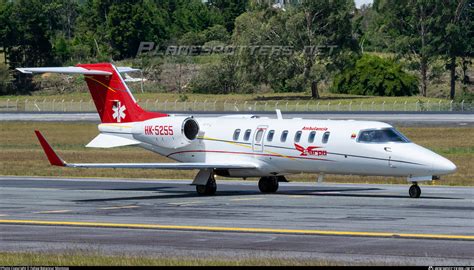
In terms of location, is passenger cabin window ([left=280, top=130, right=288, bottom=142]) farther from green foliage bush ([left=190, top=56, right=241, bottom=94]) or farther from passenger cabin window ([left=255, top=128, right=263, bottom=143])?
green foliage bush ([left=190, top=56, right=241, bottom=94])

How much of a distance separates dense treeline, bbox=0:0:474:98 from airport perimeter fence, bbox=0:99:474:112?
678cm

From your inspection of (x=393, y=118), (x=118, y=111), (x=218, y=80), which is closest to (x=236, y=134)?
(x=118, y=111)

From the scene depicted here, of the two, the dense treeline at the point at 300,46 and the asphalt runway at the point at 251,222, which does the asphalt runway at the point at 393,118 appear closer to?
the dense treeline at the point at 300,46

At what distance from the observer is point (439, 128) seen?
66062 mm

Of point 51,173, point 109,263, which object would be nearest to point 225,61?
point 51,173

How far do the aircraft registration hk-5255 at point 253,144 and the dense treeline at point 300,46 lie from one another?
70213 mm

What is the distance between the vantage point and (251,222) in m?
22.6

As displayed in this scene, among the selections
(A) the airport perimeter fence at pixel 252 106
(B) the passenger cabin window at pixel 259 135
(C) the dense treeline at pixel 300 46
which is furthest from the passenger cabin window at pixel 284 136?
(C) the dense treeline at pixel 300 46

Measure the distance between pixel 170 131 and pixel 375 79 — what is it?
78481 mm

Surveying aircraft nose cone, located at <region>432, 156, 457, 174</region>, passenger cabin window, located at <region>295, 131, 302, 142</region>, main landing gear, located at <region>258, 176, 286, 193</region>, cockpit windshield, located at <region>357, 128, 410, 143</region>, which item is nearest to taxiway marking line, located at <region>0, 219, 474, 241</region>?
aircraft nose cone, located at <region>432, 156, 457, 174</region>

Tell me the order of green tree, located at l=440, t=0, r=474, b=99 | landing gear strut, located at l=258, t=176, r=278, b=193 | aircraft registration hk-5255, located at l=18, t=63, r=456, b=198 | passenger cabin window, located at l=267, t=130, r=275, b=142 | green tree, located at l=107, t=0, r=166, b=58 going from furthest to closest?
green tree, located at l=107, t=0, r=166, b=58, green tree, located at l=440, t=0, r=474, b=99, landing gear strut, located at l=258, t=176, r=278, b=193, passenger cabin window, located at l=267, t=130, r=275, b=142, aircraft registration hk-5255, located at l=18, t=63, r=456, b=198

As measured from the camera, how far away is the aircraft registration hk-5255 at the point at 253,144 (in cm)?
2844

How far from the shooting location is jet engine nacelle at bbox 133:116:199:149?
106 feet

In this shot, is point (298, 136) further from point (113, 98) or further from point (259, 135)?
point (113, 98)
